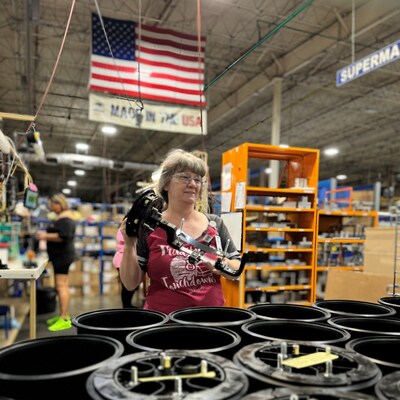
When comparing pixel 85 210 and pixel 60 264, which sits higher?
pixel 85 210

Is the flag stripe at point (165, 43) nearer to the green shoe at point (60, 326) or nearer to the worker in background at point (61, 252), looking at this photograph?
the worker in background at point (61, 252)

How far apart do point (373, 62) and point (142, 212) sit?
2.94 metres

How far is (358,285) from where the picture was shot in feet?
11.5

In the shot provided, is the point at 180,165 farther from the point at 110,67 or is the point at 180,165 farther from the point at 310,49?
the point at 310,49

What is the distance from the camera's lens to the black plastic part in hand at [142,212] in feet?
4.07

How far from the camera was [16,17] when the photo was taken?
577 centimetres

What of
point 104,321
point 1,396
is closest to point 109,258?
point 104,321

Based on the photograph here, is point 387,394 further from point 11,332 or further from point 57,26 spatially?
point 57,26

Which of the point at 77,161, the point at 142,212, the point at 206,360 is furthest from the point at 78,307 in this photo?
the point at 77,161

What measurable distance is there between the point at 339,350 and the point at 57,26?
675cm

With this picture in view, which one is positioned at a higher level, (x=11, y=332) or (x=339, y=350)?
(x=339, y=350)

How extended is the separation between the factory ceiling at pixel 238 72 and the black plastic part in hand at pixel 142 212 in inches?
32.6

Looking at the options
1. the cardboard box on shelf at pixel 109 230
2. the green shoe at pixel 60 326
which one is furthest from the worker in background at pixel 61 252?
the cardboard box on shelf at pixel 109 230

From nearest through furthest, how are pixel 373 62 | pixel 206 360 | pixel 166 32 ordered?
pixel 206 360 → pixel 373 62 → pixel 166 32
